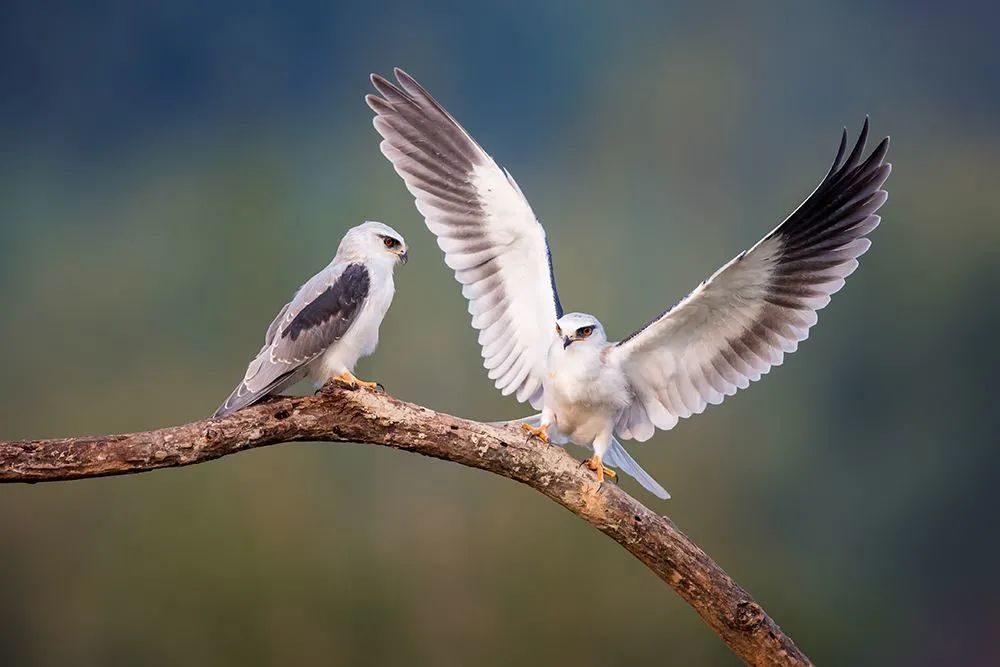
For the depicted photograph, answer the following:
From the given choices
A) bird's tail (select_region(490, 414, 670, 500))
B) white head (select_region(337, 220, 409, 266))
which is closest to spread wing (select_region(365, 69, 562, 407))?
bird's tail (select_region(490, 414, 670, 500))

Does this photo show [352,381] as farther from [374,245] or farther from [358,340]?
[374,245]

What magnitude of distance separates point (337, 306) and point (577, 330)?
0.67 m

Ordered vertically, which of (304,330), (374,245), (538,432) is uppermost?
(374,245)

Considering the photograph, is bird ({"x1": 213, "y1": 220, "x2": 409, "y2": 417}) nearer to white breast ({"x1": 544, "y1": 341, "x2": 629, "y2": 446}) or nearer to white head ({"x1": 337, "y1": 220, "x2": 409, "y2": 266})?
white head ({"x1": 337, "y1": 220, "x2": 409, "y2": 266})

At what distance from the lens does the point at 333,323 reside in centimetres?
271

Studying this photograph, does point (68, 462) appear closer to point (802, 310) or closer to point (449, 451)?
point (449, 451)

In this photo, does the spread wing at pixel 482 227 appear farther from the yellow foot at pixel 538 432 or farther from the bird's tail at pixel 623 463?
the yellow foot at pixel 538 432

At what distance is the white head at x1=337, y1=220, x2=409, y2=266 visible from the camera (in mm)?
2887

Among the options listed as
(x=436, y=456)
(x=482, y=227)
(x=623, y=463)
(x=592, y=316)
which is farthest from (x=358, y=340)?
(x=623, y=463)

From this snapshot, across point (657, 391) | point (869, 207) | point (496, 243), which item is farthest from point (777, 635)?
point (496, 243)

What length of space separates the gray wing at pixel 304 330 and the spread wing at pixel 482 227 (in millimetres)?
681

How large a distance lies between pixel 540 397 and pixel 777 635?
43.4 inches

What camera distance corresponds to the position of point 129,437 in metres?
2.46

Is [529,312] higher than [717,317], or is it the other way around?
[529,312]
